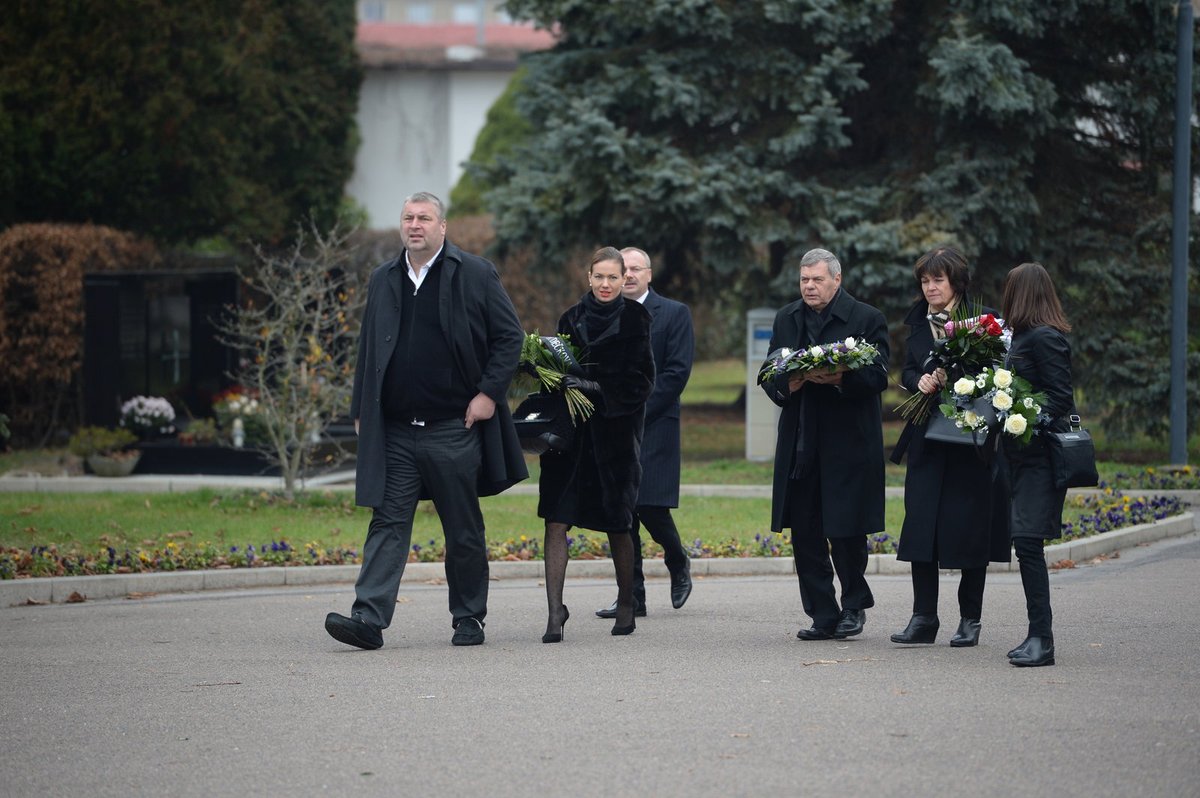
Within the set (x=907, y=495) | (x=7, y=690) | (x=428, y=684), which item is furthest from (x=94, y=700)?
(x=907, y=495)

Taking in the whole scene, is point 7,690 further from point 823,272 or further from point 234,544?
point 234,544

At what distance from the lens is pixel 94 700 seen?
24.8ft

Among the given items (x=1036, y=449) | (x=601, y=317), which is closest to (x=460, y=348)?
(x=601, y=317)

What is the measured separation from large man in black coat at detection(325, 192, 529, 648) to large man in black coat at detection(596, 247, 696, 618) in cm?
123

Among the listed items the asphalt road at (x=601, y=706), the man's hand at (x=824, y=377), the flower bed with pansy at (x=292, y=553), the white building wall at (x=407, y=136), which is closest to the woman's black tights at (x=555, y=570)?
the asphalt road at (x=601, y=706)

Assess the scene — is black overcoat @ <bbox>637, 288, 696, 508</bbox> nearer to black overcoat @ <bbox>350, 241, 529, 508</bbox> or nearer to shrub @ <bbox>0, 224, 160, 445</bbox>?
black overcoat @ <bbox>350, 241, 529, 508</bbox>

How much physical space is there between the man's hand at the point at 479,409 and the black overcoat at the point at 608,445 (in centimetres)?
60

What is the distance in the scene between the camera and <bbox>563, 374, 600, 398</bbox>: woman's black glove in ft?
29.8

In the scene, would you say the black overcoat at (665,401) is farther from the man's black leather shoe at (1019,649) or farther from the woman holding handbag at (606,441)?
the man's black leather shoe at (1019,649)

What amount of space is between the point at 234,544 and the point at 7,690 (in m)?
5.30

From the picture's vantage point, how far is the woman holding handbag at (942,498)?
859 cm

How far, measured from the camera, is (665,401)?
10062 mm

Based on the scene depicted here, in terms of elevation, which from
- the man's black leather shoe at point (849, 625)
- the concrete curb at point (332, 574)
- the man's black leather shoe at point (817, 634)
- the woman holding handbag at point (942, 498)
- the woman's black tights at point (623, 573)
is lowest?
the concrete curb at point (332, 574)

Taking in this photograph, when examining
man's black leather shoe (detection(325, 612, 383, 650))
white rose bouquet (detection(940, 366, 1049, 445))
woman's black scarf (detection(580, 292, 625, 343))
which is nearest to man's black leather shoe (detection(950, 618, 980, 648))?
white rose bouquet (detection(940, 366, 1049, 445))
